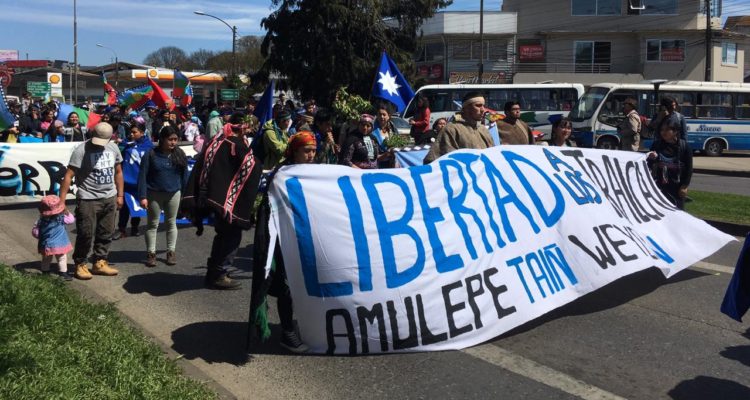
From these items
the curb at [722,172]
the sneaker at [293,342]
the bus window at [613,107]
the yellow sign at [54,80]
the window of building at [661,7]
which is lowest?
the sneaker at [293,342]

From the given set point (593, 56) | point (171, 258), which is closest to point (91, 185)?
point (171, 258)

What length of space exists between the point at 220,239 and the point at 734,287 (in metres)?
4.07

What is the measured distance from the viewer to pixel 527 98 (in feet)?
103

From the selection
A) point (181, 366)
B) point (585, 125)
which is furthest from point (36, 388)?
point (585, 125)

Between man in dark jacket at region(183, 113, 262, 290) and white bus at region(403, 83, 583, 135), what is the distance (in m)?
24.7

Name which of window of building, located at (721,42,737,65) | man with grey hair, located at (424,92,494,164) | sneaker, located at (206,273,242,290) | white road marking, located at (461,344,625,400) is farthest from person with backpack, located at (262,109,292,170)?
window of building, located at (721,42,737,65)

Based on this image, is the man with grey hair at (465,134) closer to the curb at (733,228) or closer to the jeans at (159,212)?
the jeans at (159,212)

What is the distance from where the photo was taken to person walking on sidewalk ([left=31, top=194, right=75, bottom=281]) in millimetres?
6809

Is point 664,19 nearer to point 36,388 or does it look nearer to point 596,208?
point 596,208

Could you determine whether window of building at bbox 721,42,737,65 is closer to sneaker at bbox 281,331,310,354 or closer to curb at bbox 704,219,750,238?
curb at bbox 704,219,750,238

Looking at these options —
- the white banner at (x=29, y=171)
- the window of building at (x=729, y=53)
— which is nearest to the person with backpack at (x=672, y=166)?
the white banner at (x=29, y=171)

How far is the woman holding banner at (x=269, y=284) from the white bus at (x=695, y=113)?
→ 24.3 metres

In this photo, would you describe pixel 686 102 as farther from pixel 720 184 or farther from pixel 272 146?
pixel 272 146

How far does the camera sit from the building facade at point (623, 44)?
154ft
